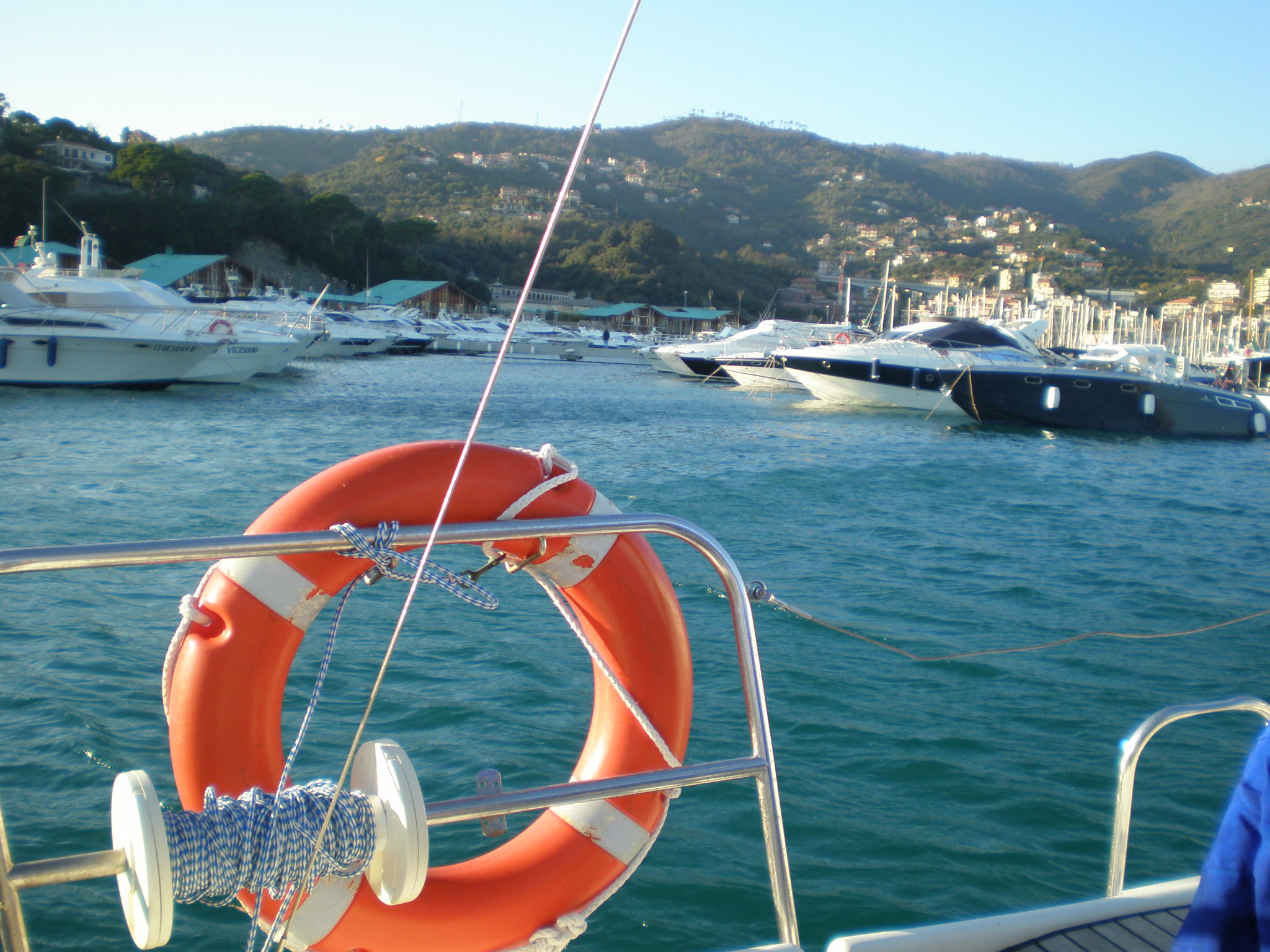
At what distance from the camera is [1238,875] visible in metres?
1.03

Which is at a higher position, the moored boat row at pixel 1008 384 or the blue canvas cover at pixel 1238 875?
the moored boat row at pixel 1008 384

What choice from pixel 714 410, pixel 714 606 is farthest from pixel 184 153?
pixel 714 606

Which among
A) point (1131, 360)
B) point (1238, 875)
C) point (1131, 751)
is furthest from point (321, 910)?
point (1131, 360)

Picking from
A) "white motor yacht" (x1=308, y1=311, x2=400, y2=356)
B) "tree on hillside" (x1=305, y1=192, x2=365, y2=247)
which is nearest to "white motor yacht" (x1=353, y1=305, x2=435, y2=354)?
"white motor yacht" (x1=308, y1=311, x2=400, y2=356)

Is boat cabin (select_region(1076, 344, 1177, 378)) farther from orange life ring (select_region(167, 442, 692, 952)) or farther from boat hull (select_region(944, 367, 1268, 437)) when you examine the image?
orange life ring (select_region(167, 442, 692, 952))

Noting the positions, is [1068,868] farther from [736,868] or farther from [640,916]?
[640,916]

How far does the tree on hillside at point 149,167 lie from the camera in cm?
5962

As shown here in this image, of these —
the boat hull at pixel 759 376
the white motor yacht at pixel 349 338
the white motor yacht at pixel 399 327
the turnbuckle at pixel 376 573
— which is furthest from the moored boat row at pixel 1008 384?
the white motor yacht at pixel 399 327

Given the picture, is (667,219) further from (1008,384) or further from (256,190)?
(1008,384)

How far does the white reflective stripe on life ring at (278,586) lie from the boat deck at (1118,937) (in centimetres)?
147

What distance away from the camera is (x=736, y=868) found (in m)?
3.37

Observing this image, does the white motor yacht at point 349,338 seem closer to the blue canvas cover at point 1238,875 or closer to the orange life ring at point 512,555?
the orange life ring at point 512,555

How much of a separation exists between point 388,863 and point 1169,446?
19.8 metres

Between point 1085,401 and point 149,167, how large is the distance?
59.8 meters
